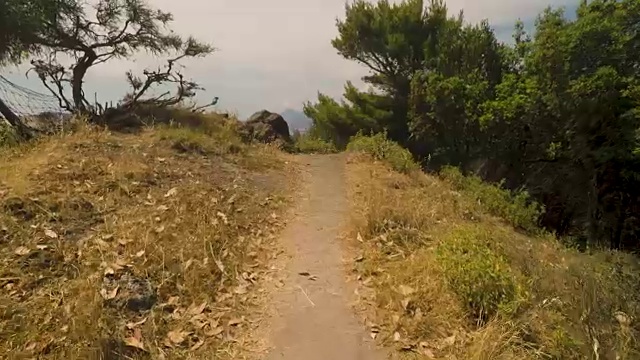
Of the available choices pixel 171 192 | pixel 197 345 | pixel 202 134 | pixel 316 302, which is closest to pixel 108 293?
pixel 197 345

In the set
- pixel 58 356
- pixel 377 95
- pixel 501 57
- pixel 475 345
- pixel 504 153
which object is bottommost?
pixel 58 356

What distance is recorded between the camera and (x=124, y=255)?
145 inches

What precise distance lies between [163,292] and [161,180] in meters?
2.90

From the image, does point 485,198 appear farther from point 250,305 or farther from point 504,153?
point 250,305

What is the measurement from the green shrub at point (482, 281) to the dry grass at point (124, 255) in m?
1.47

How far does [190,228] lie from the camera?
4.41 m

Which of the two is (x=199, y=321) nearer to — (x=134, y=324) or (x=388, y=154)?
(x=134, y=324)

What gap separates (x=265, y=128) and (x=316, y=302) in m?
10.9

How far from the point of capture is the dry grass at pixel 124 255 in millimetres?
2826

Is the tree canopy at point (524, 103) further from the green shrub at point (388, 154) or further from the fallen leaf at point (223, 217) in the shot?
the fallen leaf at point (223, 217)

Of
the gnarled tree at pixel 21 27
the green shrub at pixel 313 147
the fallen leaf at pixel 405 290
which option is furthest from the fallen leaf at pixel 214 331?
the green shrub at pixel 313 147

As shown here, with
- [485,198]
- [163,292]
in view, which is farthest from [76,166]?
[485,198]

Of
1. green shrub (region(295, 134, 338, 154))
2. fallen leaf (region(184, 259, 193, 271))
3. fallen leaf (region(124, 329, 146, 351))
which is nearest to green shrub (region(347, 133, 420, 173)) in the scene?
green shrub (region(295, 134, 338, 154))

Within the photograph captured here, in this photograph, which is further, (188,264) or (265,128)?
(265,128)
